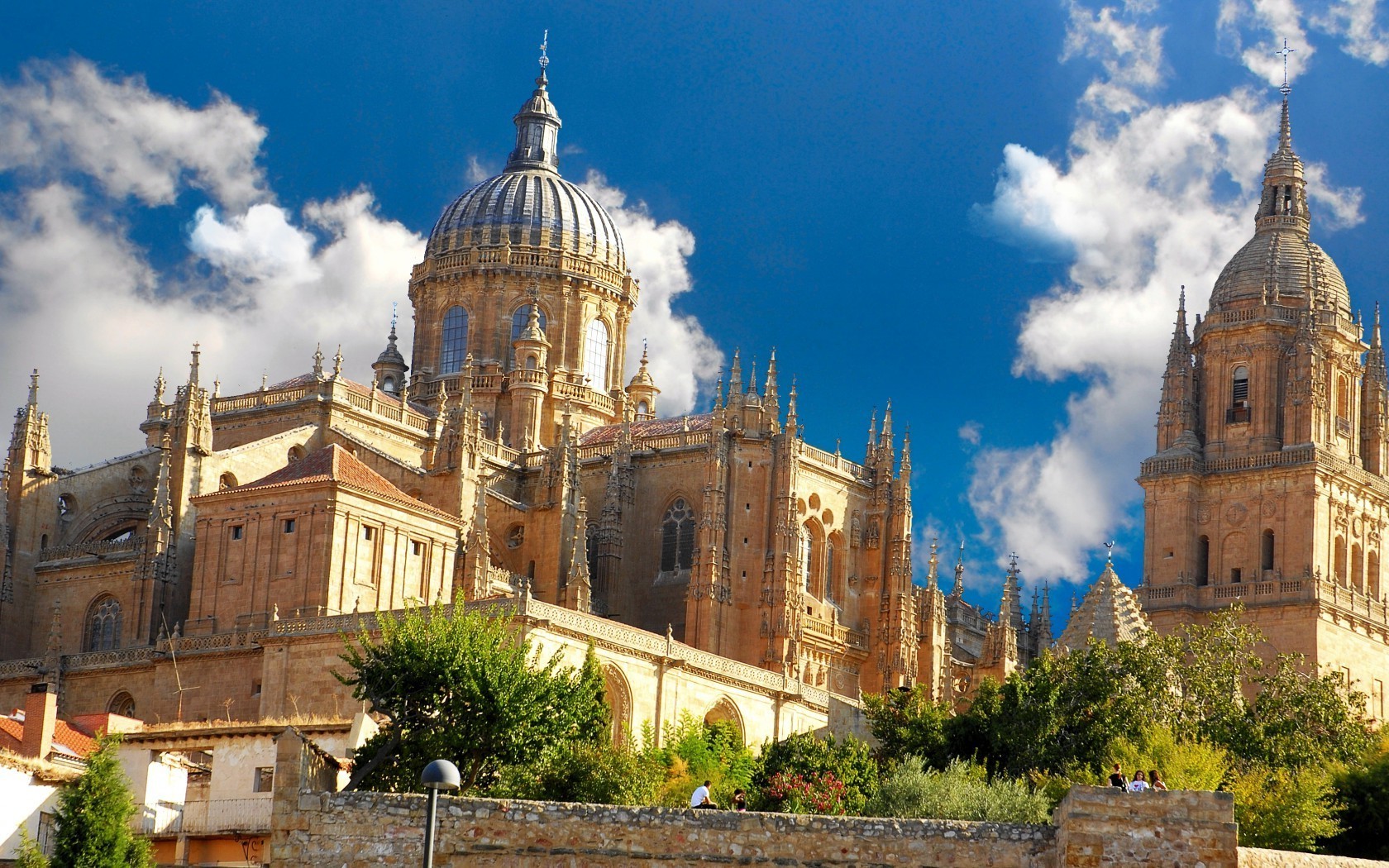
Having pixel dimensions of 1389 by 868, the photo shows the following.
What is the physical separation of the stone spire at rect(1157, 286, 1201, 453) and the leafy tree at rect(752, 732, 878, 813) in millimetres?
32689

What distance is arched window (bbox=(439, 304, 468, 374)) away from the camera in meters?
89.6

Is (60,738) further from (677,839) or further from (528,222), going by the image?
(528,222)

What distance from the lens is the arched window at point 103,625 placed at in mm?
68312

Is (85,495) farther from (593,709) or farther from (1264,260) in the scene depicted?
(1264,260)

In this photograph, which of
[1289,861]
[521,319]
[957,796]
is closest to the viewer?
[1289,861]

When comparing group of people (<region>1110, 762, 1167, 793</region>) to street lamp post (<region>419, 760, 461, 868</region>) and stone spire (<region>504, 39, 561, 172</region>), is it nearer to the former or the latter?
street lamp post (<region>419, 760, 461, 868</region>)

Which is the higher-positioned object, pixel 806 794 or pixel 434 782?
pixel 806 794

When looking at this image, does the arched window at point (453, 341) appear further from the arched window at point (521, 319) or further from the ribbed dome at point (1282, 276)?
the ribbed dome at point (1282, 276)

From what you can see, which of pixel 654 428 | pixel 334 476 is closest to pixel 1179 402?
pixel 654 428

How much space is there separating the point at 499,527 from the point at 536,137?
2516 centimetres

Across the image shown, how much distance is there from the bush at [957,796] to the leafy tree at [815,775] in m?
0.67

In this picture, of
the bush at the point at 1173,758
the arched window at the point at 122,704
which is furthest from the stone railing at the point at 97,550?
the bush at the point at 1173,758

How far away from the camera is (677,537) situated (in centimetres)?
7700

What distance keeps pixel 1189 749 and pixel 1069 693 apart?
21.8ft
